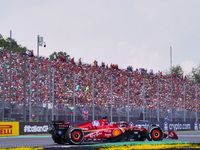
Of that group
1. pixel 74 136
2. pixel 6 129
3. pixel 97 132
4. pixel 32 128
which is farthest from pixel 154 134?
pixel 32 128

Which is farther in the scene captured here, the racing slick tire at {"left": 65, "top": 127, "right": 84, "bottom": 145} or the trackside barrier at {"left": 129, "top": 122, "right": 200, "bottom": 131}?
the trackside barrier at {"left": 129, "top": 122, "right": 200, "bottom": 131}

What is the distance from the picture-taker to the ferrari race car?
1648 cm

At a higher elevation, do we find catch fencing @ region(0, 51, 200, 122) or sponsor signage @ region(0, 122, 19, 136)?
catch fencing @ region(0, 51, 200, 122)

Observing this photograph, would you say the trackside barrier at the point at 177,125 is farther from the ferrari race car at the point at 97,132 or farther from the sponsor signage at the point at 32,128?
the ferrari race car at the point at 97,132

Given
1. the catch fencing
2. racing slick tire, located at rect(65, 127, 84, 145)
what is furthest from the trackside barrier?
racing slick tire, located at rect(65, 127, 84, 145)

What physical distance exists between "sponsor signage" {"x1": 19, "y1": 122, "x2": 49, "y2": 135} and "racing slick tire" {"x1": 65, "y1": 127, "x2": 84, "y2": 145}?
12.6 metres

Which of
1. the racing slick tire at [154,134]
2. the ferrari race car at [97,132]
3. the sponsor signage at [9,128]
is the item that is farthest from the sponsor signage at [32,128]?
the racing slick tire at [154,134]

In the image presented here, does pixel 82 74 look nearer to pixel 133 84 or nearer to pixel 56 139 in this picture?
pixel 133 84

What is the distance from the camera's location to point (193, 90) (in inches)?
2008

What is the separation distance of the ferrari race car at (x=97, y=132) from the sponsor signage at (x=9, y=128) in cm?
1083

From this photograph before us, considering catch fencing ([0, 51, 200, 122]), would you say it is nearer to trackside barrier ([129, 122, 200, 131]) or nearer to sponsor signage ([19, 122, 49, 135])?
sponsor signage ([19, 122, 49, 135])

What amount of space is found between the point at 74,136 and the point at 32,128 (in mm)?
13293

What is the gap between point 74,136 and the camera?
647 inches

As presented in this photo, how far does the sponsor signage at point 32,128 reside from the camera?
2830 centimetres
